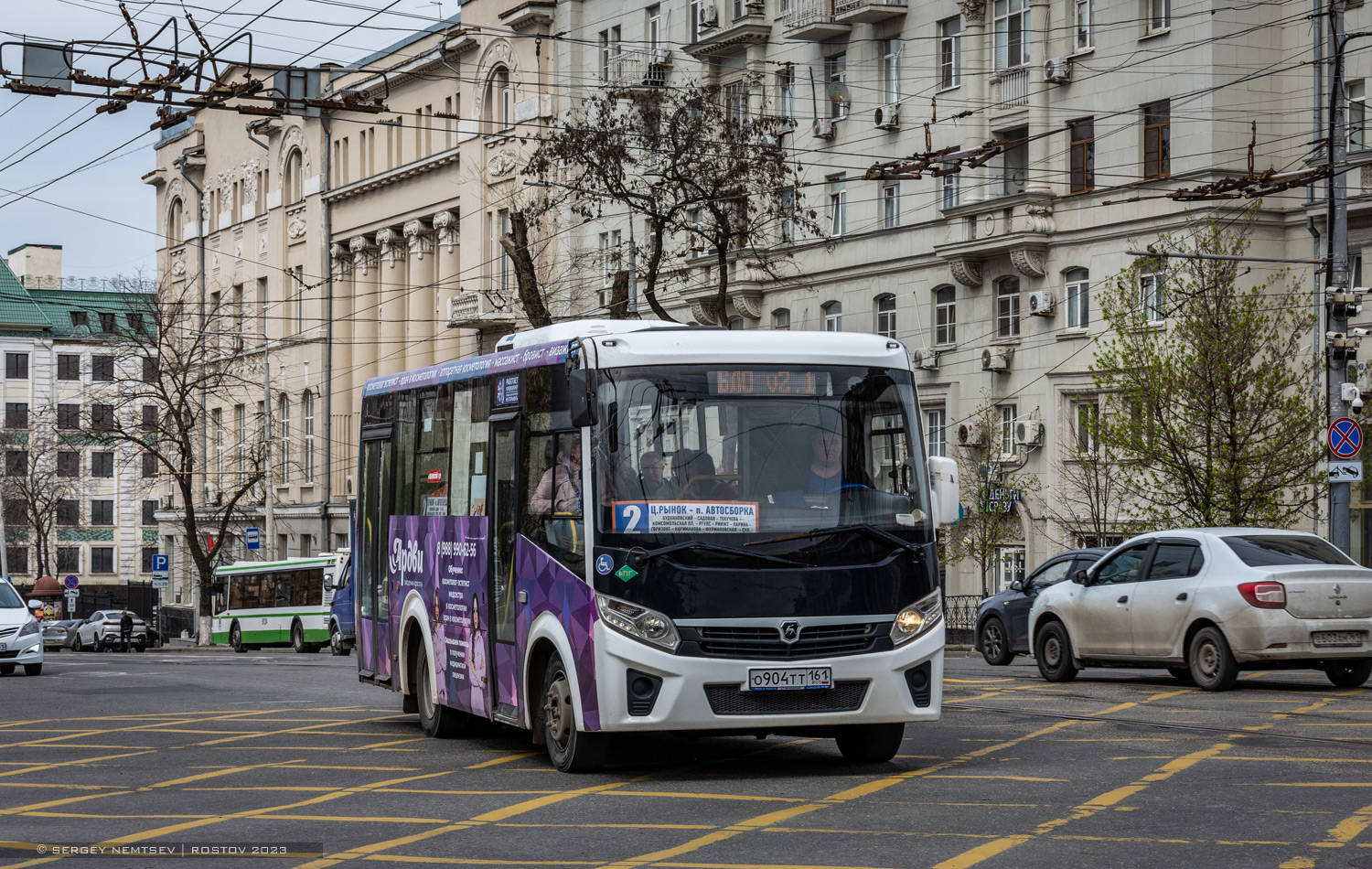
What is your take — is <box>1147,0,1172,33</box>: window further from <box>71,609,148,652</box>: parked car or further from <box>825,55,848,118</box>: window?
<box>71,609,148,652</box>: parked car

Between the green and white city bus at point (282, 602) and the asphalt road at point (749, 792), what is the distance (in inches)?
1535

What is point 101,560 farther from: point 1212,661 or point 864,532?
point 864,532

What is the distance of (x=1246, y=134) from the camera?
39.9 m

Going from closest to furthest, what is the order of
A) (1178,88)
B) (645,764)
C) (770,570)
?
(770,570), (645,764), (1178,88)

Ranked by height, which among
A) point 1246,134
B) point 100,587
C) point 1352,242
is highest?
point 1246,134

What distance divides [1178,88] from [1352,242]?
4.97 metres

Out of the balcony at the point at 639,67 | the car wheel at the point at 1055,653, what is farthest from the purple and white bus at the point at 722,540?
the balcony at the point at 639,67

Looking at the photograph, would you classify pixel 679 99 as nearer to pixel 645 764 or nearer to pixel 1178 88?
pixel 1178 88

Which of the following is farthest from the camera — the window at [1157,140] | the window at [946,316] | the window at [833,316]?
the window at [833,316]

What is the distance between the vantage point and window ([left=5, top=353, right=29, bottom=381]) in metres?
108

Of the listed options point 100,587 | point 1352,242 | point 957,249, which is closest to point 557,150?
point 957,249

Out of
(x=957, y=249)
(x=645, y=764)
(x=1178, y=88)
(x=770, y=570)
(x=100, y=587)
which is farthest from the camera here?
(x=100, y=587)

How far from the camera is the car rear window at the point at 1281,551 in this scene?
1847 centimetres

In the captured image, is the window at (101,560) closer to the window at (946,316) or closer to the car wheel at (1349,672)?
the window at (946,316)
